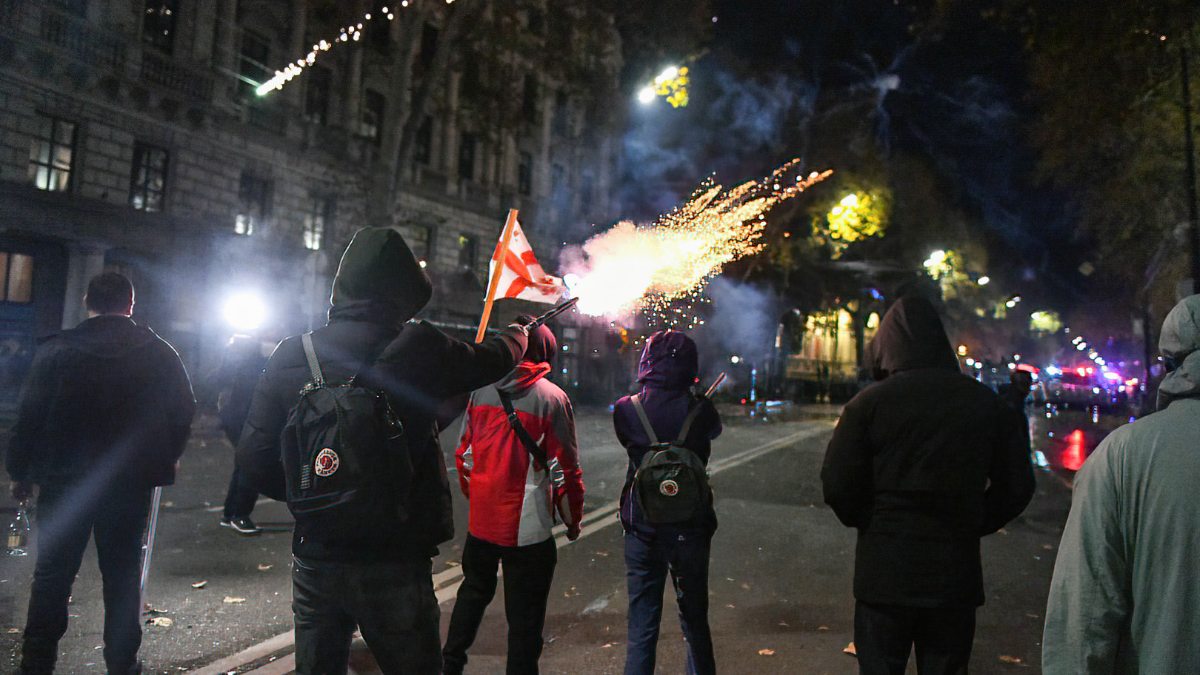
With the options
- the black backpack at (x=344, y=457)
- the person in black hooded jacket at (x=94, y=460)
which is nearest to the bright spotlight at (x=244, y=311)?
the person in black hooded jacket at (x=94, y=460)

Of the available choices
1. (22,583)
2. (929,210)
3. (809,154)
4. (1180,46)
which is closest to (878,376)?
(22,583)

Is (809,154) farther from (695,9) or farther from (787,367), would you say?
(695,9)

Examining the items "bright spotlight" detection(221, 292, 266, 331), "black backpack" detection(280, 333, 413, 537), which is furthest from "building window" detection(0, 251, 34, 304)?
"black backpack" detection(280, 333, 413, 537)

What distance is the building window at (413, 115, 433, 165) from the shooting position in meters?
29.2

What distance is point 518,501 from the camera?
363 centimetres

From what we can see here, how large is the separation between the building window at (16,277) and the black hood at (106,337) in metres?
17.0

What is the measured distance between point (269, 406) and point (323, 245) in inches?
943

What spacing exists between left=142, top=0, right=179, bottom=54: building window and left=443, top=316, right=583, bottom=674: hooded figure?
813 inches

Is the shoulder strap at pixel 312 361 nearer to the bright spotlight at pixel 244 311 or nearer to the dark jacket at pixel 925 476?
the dark jacket at pixel 925 476

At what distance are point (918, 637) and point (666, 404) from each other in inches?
64.6

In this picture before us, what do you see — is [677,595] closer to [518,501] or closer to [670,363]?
[518,501]

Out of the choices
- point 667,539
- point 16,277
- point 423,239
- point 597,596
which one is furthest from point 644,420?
point 423,239

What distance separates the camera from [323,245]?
24.7 m

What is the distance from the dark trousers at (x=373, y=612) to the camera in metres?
2.32
